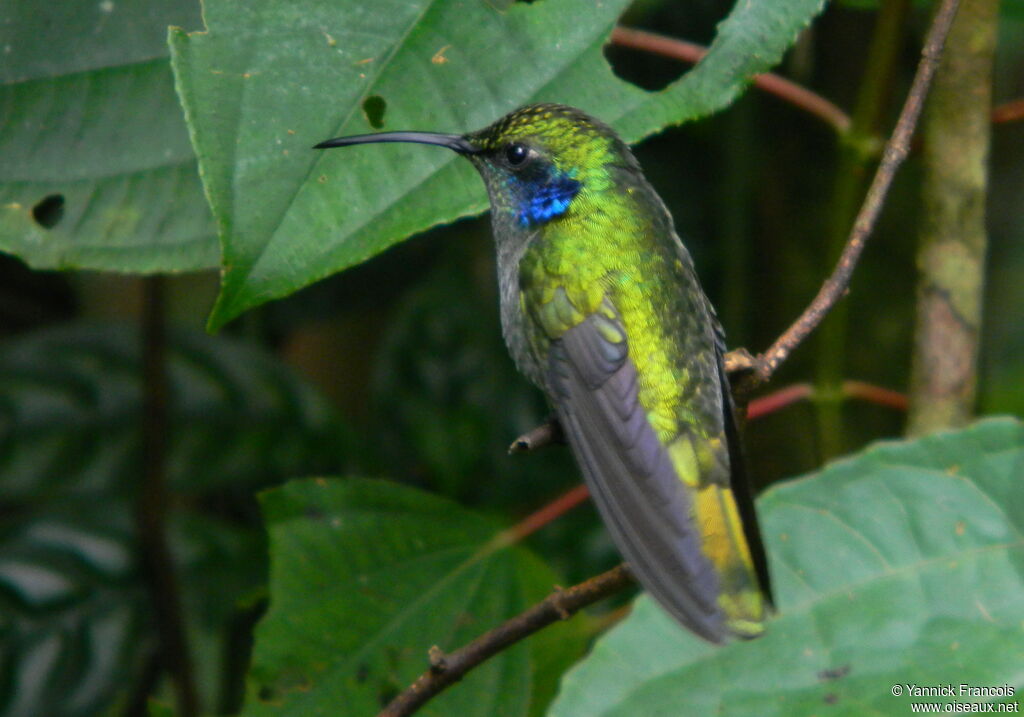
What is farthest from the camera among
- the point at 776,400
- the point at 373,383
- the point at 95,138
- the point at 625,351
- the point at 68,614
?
the point at 373,383

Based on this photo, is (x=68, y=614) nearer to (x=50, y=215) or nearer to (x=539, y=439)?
(x=50, y=215)

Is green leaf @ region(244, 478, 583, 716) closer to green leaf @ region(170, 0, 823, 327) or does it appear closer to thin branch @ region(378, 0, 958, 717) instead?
thin branch @ region(378, 0, 958, 717)

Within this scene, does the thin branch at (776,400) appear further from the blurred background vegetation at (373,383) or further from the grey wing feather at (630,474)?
the grey wing feather at (630,474)

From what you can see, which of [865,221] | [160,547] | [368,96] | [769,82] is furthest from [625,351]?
[160,547]

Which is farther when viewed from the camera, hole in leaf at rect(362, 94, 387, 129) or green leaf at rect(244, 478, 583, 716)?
green leaf at rect(244, 478, 583, 716)

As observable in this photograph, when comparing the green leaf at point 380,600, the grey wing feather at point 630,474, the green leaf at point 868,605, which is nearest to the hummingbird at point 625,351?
the grey wing feather at point 630,474

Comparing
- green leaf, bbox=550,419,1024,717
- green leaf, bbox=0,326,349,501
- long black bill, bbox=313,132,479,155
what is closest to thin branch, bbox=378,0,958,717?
green leaf, bbox=550,419,1024,717
